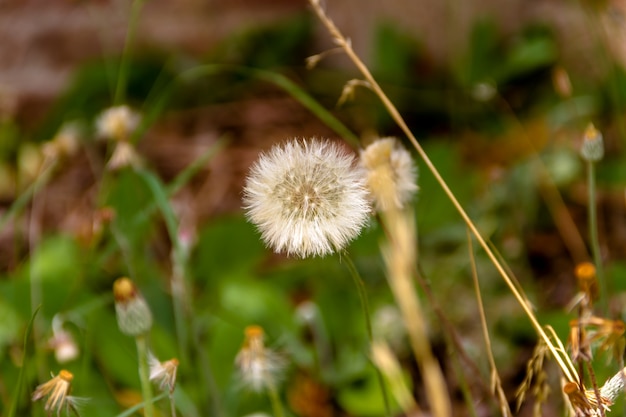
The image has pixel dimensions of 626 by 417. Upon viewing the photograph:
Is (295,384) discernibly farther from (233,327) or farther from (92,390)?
(92,390)

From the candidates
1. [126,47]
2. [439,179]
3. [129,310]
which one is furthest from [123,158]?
[439,179]

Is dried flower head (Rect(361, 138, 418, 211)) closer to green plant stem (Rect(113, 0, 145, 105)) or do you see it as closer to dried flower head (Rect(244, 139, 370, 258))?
dried flower head (Rect(244, 139, 370, 258))

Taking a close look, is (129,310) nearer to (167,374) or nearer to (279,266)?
(167,374)

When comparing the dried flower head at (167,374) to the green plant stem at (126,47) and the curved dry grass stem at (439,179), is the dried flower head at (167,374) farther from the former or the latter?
the green plant stem at (126,47)

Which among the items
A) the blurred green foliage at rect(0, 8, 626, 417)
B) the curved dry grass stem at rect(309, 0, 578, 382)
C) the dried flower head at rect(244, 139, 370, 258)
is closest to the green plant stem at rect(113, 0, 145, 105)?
the blurred green foliage at rect(0, 8, 626, 417)

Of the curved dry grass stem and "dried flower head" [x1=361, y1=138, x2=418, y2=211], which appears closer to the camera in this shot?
the curved dry grass stem

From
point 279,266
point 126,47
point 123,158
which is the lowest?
point 279,266

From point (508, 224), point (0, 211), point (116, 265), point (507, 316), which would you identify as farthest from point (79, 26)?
point (507, 316)
